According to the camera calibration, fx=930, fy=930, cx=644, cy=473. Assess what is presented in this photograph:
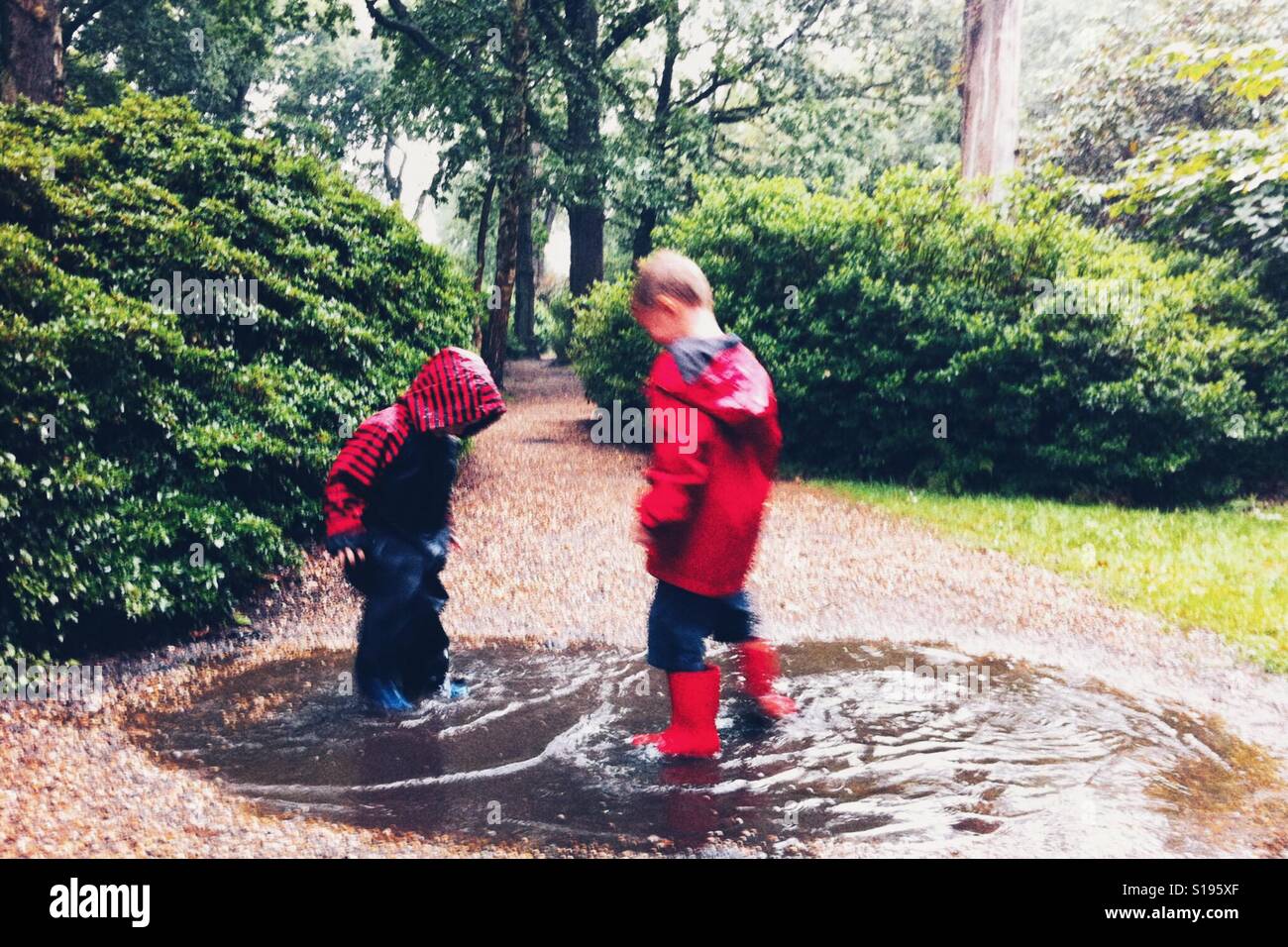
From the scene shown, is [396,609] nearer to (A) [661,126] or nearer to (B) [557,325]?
(A) [661,126]

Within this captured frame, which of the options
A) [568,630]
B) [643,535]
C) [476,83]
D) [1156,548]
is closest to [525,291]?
[476,83]

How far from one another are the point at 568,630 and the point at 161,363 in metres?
2.90

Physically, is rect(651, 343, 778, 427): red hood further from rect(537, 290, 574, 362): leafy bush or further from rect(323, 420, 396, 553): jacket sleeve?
rect(537, 290, 574, 362): leafy bush

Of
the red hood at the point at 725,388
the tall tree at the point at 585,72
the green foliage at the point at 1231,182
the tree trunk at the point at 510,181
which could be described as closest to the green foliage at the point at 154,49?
the tall tree at the point at 585,72

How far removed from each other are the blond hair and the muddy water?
181 centimetres

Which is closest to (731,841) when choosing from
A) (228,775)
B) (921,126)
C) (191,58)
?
(228,775)

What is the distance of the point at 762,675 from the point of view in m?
3.94

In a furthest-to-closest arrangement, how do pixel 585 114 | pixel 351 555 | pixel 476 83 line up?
pixel 585 114 < pixel 476 83 < pixel 351 555

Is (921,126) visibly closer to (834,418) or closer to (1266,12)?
(1266,12)

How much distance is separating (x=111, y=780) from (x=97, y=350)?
2.56 m

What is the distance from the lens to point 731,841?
3.07m

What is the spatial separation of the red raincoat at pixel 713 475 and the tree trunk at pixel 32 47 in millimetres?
11033

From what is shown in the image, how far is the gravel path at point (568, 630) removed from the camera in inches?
124

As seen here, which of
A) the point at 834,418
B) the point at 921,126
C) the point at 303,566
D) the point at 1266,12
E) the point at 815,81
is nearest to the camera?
the point at 303,566
